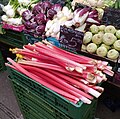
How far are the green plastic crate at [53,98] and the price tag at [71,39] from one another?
55 centimetres

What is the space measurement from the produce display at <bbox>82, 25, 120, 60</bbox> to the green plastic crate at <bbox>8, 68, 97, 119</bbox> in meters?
0.50

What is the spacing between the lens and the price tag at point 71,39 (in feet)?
5.32

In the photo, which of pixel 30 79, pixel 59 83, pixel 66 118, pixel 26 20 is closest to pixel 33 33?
pixel 26 20

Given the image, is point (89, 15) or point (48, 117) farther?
point (89, 15)

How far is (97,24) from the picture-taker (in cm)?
185

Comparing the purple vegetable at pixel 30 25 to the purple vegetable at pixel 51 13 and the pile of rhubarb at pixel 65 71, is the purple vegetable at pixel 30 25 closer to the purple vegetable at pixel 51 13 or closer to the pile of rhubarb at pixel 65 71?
the purple vegetable at pixel 51 13

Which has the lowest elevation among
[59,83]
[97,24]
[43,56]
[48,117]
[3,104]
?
[3,104]

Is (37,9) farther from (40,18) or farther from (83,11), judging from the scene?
(83,11)

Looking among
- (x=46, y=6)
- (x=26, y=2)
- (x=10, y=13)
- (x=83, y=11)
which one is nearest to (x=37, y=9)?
(x=46, y=6)

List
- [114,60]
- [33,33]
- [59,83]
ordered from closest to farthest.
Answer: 1. [59,83]
2. [114,60]
3. [33,33]

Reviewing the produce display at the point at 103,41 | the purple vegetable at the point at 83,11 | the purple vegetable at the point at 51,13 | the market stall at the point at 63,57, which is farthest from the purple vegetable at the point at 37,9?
the produce display at the point at 103,41

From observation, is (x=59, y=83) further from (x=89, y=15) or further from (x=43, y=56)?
(x=89, y=15)

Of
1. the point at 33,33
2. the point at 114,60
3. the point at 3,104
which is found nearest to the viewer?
the point at 114,60

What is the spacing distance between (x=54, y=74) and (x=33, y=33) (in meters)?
0.87
